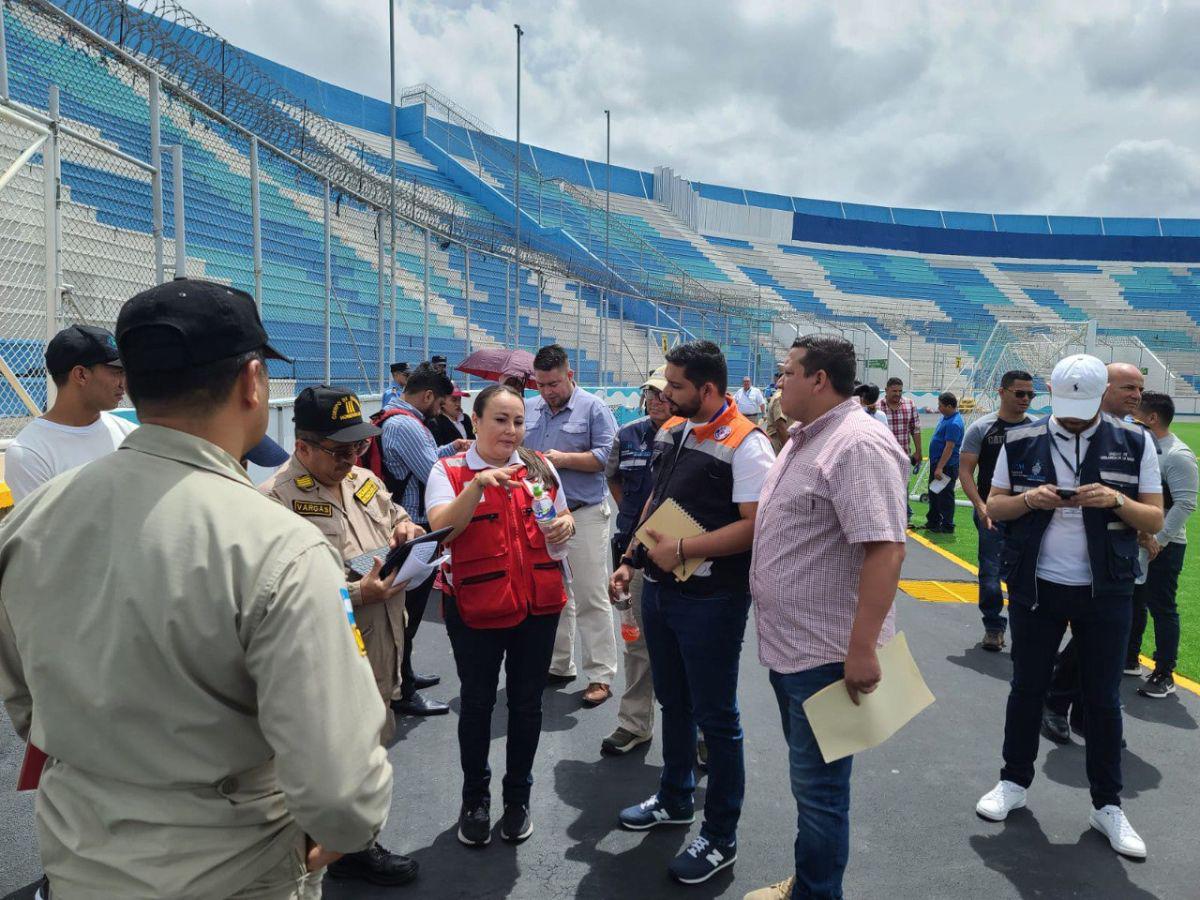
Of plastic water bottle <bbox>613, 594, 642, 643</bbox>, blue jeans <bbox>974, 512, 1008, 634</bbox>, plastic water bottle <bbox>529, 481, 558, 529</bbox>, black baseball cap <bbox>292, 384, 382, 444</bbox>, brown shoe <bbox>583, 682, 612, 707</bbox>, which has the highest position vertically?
black baseball cap <bbox>292, 384, 382, 444</bbox>

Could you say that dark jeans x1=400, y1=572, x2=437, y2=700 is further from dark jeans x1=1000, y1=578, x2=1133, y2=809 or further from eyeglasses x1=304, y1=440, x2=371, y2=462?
dark jeans x1=1000, y1=578, x2=1133, y2=809

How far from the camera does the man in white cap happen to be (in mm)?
3111

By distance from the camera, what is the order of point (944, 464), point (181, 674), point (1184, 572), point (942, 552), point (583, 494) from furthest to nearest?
point (944, 464) < point (942, 552) < point (1184, 572) < point (583, 494) < point (181, 674)

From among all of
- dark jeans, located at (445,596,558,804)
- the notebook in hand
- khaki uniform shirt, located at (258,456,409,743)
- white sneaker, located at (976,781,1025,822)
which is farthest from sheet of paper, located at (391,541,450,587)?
white sneaker, located at (976,781,1025,822)

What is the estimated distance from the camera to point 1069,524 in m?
3.23

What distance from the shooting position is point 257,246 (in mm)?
8367

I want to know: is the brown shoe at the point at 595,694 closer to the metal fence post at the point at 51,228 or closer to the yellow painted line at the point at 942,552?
the metal fence post at the point at 51,228

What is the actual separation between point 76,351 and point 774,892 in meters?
3.21

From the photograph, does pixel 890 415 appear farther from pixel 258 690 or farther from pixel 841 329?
pixel 841 329

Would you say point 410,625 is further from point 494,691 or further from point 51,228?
point 51,228

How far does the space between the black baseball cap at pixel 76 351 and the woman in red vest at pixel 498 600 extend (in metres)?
1.32

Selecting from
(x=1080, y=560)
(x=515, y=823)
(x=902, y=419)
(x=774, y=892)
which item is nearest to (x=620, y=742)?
(x=515, y=823)

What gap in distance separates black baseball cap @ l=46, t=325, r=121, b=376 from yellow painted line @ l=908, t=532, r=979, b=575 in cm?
728

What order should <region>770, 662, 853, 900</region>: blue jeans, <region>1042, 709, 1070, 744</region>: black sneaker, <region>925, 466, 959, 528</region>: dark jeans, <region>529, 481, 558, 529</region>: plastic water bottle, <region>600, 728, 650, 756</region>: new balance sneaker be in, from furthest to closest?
<region>925, 466, 959, 528</region>: dark jeans → <region>1042, 709, 1070, 744</region>: black sneaker → <region>600, 728, 650, 756</region>: new balance sneaker → <region>529, 481, 558, 529</region>: plastic water bottle → <region>770, 662, 853, 900</region>: blue jeans
